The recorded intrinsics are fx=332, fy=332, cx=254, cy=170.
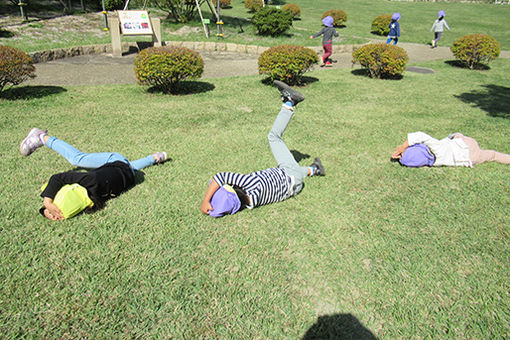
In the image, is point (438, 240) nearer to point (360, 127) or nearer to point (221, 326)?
point (221, 326)

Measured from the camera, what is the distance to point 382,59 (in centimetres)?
995

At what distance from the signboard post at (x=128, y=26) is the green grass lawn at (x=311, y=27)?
1.86 m

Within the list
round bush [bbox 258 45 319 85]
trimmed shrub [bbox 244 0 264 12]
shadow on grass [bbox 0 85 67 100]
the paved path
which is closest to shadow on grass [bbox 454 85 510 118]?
round bush [bbox 258 45 319 85]

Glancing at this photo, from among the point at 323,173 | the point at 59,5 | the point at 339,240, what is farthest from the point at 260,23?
the point at 339,240

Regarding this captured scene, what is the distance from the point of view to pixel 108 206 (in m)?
3.62

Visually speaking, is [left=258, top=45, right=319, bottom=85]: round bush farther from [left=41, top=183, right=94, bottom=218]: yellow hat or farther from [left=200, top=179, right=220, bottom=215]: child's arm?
[left=41, top=183, right=94, bottom=218]: yellow hat

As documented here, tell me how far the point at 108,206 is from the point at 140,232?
64 centimetres

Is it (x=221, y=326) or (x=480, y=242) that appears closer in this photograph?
(x=221, y=326)

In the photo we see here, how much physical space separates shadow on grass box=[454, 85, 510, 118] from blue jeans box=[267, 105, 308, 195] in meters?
5.86

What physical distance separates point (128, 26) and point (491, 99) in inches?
467

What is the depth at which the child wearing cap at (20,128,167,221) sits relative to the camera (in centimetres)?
326

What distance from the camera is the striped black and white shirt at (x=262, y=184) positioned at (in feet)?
11.4

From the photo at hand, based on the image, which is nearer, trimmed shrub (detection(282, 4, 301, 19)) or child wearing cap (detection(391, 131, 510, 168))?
child wearing cap (detection(391, 131, 510, 168))

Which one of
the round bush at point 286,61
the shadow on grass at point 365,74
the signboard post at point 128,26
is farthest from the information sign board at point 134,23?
the shadow on grass at point 365,74
